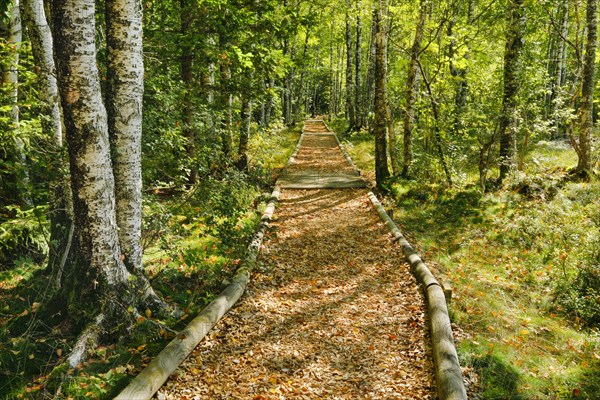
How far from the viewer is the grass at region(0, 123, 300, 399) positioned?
3.74 meters

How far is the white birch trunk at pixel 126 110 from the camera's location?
4.50 metres

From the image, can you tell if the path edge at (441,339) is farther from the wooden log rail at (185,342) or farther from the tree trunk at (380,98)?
the tree trunk at (380,98)

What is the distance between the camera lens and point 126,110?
464 centimetres

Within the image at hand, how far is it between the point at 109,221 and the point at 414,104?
984cm

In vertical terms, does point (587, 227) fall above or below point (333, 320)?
above

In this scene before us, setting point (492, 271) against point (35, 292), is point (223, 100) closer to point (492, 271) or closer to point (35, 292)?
point (35, 292)

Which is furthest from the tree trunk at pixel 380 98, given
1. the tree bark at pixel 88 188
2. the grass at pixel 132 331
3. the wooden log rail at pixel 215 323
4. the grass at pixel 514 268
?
the tree bark at pixel 88 188

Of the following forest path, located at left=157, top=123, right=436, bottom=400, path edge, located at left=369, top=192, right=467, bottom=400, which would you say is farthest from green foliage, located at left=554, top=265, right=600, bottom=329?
forest path, located at left=157, top=123, right=436, bottom=400

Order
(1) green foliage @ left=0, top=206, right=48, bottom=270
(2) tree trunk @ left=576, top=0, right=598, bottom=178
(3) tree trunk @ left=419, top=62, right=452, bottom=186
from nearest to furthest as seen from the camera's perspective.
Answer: (1) green foliage @ left=0, top=206, right=48, bottom=270 < (2) tree trunk @ left=576, top=0, right=598, bottom=178 < (3) tree trunk @ left=419, top=62, right=452, bottom=186

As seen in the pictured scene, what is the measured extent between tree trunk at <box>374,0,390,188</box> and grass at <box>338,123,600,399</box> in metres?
0.72

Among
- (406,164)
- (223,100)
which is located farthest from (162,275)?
(406,164)

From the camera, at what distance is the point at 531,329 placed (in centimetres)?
520

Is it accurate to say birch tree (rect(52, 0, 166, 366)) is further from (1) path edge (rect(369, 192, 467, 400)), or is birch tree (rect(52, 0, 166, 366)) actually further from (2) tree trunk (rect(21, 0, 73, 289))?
(1) path edge (rect(369, 192, 467, 400))

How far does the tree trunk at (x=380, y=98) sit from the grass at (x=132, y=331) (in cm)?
567
